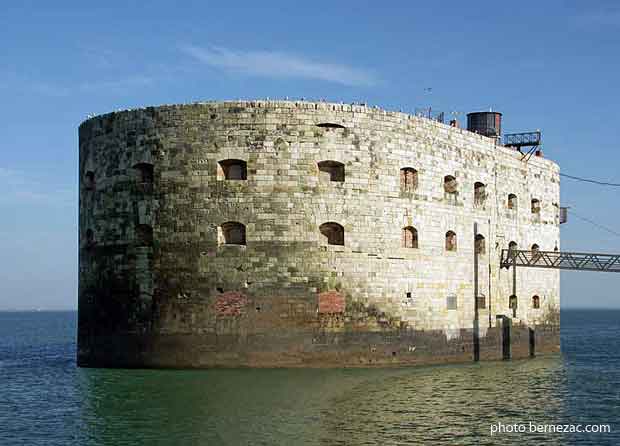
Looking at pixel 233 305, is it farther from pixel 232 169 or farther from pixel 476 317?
pixel 476 317

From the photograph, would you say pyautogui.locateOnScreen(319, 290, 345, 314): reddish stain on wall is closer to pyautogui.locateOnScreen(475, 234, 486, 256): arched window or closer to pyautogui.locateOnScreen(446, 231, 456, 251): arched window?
pyautogui.locateOnScreen(446, 231, 456, 251): arched window

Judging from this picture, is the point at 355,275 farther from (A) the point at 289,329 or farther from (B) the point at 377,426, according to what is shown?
(B) the point at 377,426

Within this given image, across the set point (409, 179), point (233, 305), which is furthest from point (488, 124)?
point (233, 305)

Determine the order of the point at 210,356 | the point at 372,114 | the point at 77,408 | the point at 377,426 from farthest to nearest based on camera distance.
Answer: the point at 372,114 < the point at 210,356 < the point at 77,408 < the point at 377,426

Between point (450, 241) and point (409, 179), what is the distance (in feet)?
10.6

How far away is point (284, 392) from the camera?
2244 cm

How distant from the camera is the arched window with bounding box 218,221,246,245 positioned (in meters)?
27.2

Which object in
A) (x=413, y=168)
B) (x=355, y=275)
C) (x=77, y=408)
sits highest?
(x=413, y=168)

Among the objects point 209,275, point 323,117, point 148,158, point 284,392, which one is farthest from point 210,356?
point 323,117

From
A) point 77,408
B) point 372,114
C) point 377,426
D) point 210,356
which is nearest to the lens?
point 377,426

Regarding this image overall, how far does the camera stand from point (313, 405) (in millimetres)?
20641

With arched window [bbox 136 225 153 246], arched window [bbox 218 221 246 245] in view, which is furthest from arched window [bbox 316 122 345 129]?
arched window [bbox 136 225 153 246]

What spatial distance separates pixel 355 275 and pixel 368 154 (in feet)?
13.2

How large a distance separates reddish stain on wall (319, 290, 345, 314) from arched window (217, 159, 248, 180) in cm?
450
